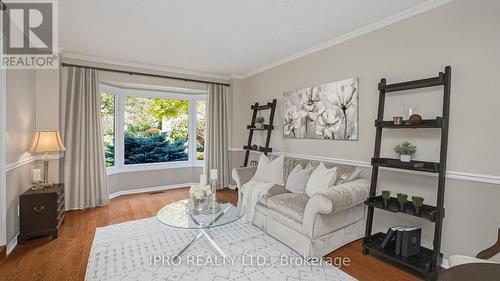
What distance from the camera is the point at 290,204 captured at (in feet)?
9.17

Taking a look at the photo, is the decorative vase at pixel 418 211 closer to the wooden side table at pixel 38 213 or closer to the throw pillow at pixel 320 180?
the throw pillow at pixel 320 180

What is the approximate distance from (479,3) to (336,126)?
1812 millimetres

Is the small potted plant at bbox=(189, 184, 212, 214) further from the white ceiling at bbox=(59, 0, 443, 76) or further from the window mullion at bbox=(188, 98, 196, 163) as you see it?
the window mullion at bbox=(188, 98, 196, 163)

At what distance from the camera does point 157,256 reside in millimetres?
2570

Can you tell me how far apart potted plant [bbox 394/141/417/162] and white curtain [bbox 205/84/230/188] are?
359 centimetres

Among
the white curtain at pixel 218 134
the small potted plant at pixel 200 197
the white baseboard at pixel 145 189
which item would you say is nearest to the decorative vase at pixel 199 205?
the small potted plant at pixel 200 197

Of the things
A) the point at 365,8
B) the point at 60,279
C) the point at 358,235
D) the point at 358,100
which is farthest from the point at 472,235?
the point at 60,279

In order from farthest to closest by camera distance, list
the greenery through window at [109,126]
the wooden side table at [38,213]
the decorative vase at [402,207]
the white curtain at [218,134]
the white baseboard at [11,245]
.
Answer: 1. the white curtain at [218,134]
2. the greenery through window at [109,126]
3. the wooden side table at [38,213]
4. the white baseboard at [11,245]
5. the decorative vase at [402,207]

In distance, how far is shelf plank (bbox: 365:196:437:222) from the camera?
2203 mm

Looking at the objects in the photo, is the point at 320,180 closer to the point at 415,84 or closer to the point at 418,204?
the point at 418,204

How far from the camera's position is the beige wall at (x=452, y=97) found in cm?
213

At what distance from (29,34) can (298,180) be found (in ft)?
12.8

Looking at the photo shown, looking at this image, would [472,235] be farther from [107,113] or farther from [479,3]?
[107,113]

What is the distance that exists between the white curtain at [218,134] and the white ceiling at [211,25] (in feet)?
3.84
